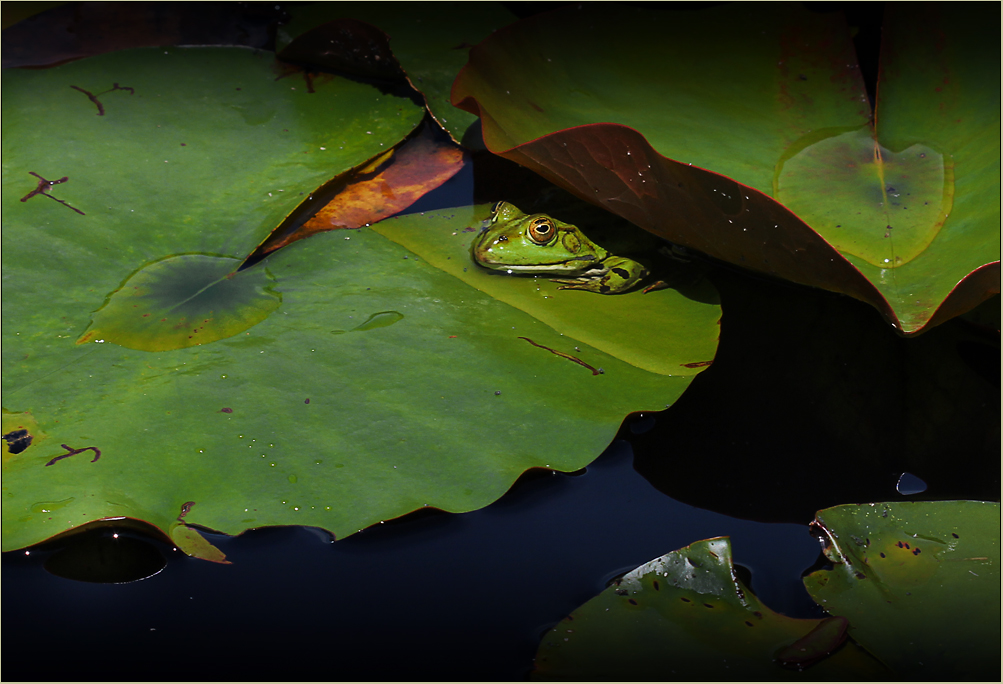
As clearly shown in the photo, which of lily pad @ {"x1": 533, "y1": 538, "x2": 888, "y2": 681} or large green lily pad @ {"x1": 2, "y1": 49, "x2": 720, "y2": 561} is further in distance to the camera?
large green lily pad @ {"x1": 2, "y1": 49, "x2": 720, "y2": 561}

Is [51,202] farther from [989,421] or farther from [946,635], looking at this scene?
[989,421]

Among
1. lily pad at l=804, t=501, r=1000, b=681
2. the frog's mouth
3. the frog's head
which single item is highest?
the frog's head

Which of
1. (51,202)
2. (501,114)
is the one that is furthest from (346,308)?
(51,202)

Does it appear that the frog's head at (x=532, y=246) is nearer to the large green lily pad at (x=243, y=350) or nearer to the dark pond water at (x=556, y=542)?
the large green lily pad at (x=243, y=350)

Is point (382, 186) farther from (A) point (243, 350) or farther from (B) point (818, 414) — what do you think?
(B) point (818, 414)

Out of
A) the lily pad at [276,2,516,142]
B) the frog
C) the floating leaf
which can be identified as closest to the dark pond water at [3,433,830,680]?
the frog

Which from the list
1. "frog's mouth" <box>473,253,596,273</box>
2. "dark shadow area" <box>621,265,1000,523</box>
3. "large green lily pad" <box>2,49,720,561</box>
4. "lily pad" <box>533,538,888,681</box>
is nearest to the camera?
"lily pad" <box>533,538,888,681</box>

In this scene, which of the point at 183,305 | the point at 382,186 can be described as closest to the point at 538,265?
the point at 382,186

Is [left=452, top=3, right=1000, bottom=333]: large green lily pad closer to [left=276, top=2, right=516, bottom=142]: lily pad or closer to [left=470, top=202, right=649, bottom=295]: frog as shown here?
[left=470, top=202, right=649, bottom=295]: frog
